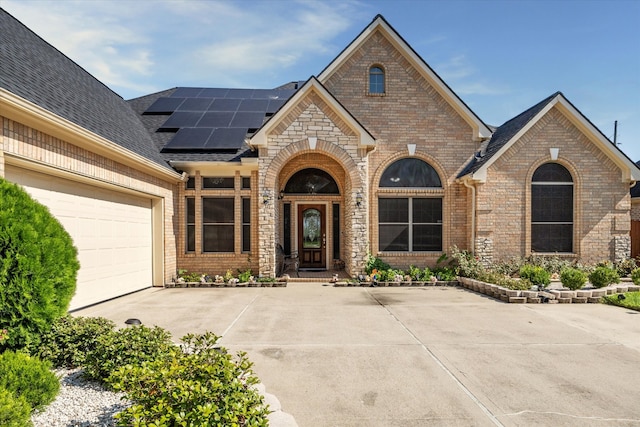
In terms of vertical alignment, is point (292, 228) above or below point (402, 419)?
above

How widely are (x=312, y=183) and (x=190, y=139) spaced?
4.66 m

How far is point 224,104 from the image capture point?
15.3m

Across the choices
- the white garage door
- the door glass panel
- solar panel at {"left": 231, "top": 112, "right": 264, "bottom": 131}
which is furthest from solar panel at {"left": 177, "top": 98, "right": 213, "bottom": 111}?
the door glass panel

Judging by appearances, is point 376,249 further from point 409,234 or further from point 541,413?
point 541,413

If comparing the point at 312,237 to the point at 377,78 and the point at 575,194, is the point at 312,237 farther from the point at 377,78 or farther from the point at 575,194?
the point at 575,194

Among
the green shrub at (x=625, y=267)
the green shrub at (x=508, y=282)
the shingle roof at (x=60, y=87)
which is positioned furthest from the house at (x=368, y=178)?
the green shrub at (x=508, y=282)

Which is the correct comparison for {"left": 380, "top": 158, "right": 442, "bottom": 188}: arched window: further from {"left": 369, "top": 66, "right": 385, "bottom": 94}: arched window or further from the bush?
the bush

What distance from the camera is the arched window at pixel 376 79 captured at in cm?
1328

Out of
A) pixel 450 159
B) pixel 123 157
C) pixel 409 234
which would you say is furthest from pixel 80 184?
pixel 450 159

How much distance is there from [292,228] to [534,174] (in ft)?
29.2

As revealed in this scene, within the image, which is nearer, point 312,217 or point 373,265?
point 373,265

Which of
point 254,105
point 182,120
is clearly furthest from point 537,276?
point 182,120

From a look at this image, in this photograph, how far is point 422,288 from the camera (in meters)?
11.3

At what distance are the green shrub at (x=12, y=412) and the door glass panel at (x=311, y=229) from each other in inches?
458
